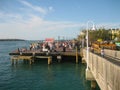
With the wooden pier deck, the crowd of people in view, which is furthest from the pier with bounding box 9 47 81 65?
the crowd of people

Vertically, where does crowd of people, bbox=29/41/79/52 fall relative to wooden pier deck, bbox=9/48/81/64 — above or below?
above

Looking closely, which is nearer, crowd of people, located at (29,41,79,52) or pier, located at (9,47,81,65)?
pier, located at (9,47,81,65)

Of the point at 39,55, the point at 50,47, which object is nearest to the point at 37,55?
the point at 39,55

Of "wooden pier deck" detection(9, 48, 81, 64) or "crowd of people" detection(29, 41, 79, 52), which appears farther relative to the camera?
Answer: "crowd of people" detection(29, 41, 79, 52)

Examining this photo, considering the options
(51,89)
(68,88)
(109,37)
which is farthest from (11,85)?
(109,37)

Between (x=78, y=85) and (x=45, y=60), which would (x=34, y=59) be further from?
(x=78, y=85)

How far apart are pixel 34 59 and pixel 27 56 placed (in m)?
3.37

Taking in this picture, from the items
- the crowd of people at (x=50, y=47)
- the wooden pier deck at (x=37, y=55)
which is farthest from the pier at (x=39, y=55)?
the crowd of people at (x=50, y=47)

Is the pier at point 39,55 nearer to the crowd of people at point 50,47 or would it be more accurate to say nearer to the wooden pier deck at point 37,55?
the wooden pier deck at point 37,55

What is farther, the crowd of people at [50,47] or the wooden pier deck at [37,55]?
the crowd of people at [50,47]

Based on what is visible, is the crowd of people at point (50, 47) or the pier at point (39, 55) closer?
the pier at point (39, 55)

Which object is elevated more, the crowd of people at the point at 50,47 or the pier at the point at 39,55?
the crowd of people at the point at 50,47

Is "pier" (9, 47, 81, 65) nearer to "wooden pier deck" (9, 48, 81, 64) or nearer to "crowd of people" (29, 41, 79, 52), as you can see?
→ "wooden pier deck" (9, 48, 81, 64)

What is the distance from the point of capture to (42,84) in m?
28.7
